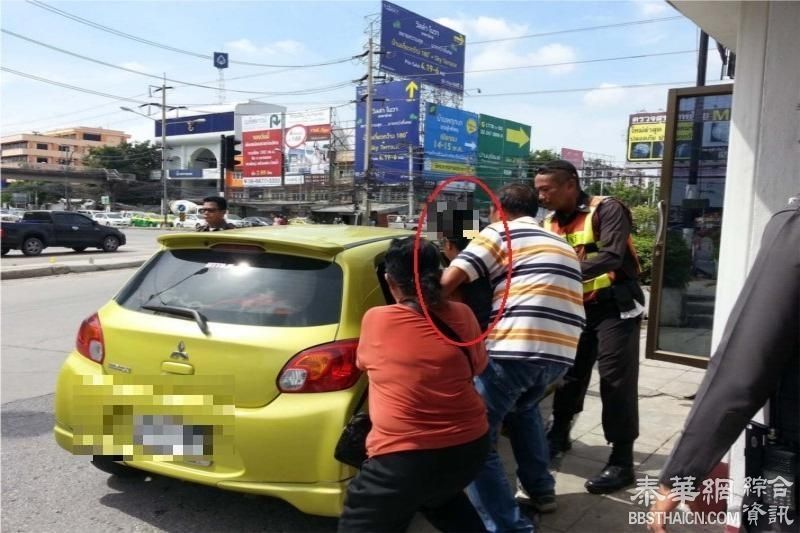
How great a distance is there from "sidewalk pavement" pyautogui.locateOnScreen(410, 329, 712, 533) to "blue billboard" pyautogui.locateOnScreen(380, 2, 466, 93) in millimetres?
43561

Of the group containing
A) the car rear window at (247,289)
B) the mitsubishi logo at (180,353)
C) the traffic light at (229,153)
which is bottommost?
the mitsubishi logo at (180,353)

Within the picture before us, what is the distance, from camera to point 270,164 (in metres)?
52.8

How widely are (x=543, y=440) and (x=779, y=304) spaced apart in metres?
2.10

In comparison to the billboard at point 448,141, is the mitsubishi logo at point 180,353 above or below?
below

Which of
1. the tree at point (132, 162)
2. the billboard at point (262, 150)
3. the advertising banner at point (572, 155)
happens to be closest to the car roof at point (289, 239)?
the billboard at point (262, 150)

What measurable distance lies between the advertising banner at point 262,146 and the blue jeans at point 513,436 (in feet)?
168

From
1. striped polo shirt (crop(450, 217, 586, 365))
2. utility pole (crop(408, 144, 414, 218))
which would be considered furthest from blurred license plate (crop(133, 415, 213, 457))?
utility pole (crop(408, 144, 414, 218))

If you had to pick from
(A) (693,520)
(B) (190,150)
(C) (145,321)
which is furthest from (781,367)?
(B) (190,150)

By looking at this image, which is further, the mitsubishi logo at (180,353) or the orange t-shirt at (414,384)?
the mitsubishi logo at (180,353)

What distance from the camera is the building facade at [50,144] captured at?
109 metres

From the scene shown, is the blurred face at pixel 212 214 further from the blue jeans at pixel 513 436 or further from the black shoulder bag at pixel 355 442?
the black shoulder bag at pixel 355 442

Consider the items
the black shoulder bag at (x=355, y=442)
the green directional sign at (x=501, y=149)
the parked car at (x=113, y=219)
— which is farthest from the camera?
the parked car at (x=113, y=219)

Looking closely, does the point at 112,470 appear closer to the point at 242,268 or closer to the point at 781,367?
the point at 242,268

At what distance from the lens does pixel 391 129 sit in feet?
147
